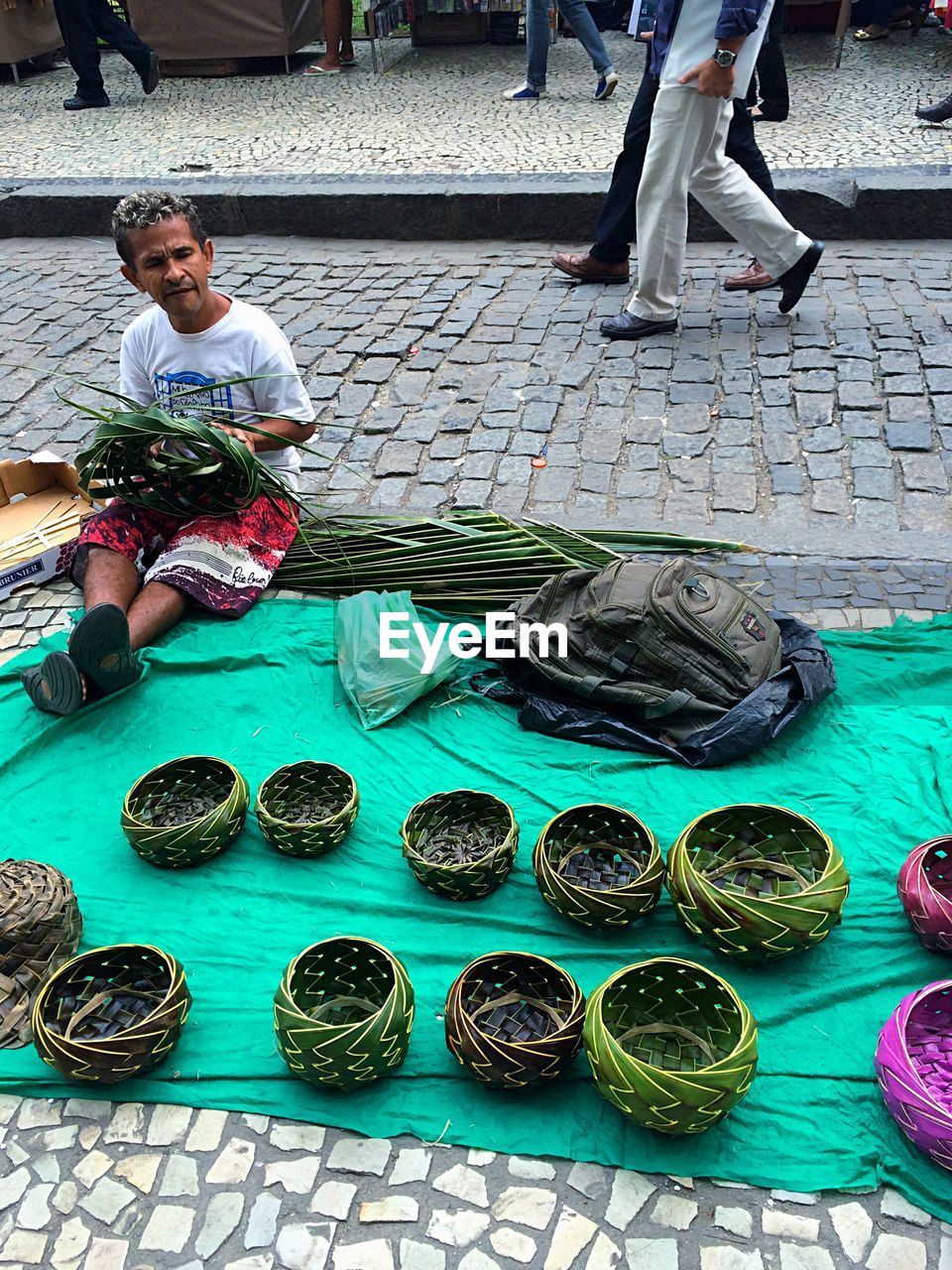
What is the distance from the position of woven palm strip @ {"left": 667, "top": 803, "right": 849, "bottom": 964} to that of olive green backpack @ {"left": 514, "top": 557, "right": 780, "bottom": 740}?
44cm

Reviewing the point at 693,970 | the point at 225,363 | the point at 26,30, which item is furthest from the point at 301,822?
the point at 26,30

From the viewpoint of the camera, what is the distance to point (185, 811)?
2.90 metres

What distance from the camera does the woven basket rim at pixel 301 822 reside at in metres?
2.73

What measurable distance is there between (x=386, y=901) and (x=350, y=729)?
2.35ft

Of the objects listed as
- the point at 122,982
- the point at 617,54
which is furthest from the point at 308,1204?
the point at 617,54

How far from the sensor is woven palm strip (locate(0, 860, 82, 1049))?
2.37 meters

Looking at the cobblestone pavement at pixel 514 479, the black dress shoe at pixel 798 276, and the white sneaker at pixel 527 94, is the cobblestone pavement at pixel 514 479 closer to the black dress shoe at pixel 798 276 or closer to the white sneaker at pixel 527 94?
the black dress shoe at pixel 798 276

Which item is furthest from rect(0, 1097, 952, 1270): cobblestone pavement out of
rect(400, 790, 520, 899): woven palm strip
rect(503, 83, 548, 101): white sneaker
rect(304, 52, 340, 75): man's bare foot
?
rect(304, 52, 340, 75): man's bare foot

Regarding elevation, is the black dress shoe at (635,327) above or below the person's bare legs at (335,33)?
below

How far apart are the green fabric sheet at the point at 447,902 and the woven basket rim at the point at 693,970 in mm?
156

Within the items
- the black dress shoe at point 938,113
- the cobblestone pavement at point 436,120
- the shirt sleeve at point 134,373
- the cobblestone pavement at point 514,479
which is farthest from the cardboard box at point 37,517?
the black dress shoe at point 938,113

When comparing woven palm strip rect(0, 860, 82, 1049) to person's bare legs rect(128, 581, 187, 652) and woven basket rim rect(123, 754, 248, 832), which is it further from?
person's bare legs rect(128, 581, 187, 652)

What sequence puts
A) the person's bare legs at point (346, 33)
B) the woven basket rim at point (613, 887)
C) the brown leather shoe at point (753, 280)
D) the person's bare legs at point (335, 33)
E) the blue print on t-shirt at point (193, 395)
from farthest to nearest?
the person's bare legs at point (346, 33) < the person's bare legs at point (335, 33) < the brown leather shoe at point (753, 280) < the blue print on t-shirt at point (193, 395) < the woven basket rim at point (613, 887)

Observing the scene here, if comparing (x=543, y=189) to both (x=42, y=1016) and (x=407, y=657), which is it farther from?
(x=42, y=1016)
